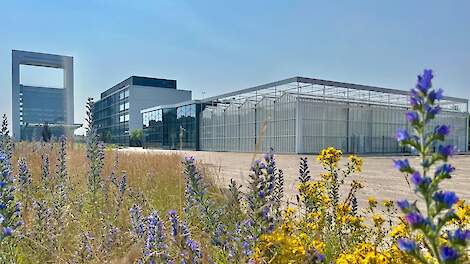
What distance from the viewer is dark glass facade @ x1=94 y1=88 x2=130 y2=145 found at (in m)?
92.6

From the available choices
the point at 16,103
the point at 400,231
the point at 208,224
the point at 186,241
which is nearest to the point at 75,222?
the point at 208,224

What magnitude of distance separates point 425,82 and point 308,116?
38.9 meters

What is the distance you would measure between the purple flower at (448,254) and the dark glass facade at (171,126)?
4897 cm

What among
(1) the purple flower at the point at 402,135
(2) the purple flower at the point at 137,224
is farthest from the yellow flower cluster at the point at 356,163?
(1) the purple flower at the point at 402,135

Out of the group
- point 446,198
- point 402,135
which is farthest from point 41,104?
point 446,198

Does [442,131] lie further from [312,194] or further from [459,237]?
[312,194]

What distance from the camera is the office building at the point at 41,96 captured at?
51969 millimetres

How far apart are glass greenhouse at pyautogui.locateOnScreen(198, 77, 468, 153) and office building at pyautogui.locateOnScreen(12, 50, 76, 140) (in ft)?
71.9

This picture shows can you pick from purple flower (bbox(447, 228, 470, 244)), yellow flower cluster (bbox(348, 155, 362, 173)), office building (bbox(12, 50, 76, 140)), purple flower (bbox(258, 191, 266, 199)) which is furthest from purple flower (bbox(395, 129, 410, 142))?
office building (bbox(12, 50, 76, 140))

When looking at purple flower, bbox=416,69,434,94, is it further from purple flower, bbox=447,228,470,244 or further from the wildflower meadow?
purple flower, bbox=447,228,470,244

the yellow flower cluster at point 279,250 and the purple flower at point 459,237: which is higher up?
the purple flower at point 459,237

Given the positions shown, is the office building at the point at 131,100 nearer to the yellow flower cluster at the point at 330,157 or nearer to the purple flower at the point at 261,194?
the yellow flower cluster at the point at 330,157

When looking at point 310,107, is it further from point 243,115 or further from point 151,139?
point 151,139

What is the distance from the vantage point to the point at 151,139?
234ft
